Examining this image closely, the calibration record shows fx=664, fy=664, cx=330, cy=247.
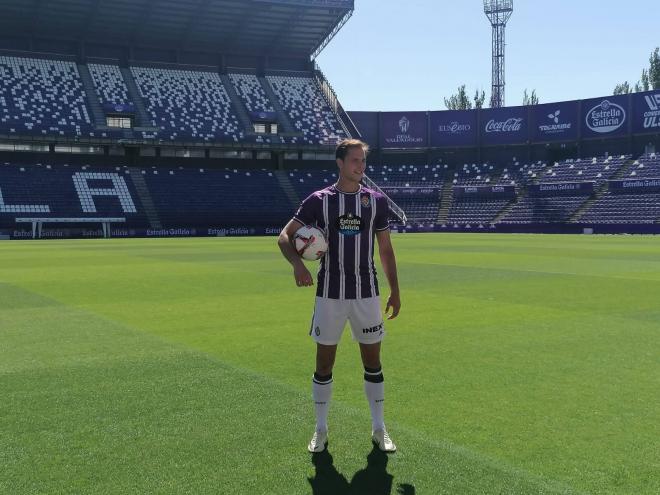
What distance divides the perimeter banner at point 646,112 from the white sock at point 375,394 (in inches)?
2684

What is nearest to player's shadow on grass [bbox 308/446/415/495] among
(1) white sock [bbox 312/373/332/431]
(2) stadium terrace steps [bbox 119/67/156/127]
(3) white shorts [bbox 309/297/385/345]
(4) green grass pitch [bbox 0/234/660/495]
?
(4) green grass pitch [bbox 0/234/660/495]

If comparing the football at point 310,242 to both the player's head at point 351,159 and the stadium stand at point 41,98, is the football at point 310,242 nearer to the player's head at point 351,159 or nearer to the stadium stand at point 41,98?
the player's head at point 351,159

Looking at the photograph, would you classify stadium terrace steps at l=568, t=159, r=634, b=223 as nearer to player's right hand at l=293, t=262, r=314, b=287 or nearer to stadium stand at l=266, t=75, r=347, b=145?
stadium stand at l=266, t=75, r=347, b=145

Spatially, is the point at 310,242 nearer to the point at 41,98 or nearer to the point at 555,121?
the point at 41,98

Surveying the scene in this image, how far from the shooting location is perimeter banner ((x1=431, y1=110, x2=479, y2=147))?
7600 centimetres

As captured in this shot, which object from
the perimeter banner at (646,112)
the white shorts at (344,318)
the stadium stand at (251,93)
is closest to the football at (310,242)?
the white shorts at (344,318)

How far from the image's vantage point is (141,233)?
184 feet

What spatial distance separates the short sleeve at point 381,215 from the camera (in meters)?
5.23

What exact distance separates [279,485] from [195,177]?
6170 cm

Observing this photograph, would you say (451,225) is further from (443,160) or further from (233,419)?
(233,419)

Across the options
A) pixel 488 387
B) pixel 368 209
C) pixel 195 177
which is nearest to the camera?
pixel 368 209

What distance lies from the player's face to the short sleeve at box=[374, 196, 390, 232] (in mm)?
301

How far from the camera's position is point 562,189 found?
2532 inches

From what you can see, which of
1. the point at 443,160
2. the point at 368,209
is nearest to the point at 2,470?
the point at 368,209
